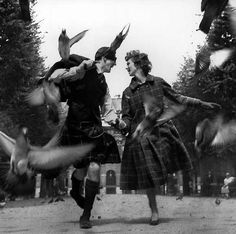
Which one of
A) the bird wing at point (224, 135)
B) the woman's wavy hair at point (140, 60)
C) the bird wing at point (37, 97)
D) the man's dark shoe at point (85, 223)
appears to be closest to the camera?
the man's dark shoe at point (85, 223)

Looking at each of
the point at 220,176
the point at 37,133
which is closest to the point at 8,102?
the point at 37,133

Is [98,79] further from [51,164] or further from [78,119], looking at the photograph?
[51,164]

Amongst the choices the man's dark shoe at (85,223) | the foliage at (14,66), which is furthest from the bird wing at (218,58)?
the foliage at (14,66)

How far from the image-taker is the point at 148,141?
599 centimetres

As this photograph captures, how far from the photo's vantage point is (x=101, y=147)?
575 centimetres

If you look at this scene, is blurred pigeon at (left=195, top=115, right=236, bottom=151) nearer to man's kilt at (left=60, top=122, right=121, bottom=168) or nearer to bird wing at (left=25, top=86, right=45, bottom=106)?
man's kilt at (left=60, top=122, right=121, bottom=168)

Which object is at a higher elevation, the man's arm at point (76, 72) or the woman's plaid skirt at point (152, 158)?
the man's arm at point (76, 72)

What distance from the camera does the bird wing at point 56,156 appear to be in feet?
16.7

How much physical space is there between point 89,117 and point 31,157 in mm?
1032

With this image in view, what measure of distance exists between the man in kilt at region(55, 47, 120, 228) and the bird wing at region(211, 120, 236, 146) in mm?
1321

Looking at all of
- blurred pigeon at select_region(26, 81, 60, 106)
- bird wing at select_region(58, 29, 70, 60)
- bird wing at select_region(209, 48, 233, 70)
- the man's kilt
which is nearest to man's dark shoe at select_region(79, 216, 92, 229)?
the man's kilt

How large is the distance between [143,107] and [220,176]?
51.0 ft

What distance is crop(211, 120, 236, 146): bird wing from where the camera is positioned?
6.05 m

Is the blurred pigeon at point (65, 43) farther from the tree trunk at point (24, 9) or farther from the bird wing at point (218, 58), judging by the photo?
the bird wing at point (218, 58)
